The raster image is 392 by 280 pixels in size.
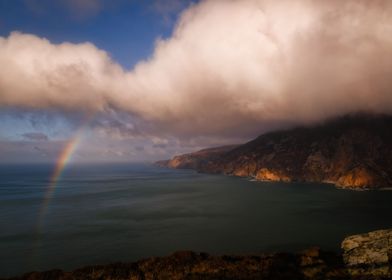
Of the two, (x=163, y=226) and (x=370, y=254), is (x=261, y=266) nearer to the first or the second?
(x=370, y=254)

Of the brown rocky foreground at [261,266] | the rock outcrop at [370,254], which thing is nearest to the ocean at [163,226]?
the brown rocky foreground at [261,266]

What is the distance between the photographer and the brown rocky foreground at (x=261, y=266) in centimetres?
4462

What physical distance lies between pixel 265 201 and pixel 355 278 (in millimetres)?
102942

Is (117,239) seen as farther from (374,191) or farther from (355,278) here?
(374,191)

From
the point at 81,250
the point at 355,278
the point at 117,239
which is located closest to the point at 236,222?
the point at 117,239

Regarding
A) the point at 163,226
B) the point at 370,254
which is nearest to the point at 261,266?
the point at 370,254

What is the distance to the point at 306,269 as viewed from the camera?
155ft

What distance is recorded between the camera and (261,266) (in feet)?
160

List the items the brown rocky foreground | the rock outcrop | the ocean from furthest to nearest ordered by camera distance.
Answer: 1. the ocean
2. the brown rocky foreground
3. the rock outcrop

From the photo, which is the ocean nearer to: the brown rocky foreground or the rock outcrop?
the brown rocky foreground

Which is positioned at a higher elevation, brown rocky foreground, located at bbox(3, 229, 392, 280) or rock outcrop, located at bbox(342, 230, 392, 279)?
rock outcrop, located at bbox(342, 230, 392, 279)

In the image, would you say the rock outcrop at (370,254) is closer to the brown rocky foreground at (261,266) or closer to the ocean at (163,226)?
the brown rocky foreground at (261,266)

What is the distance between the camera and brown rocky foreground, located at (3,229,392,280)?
44.6 m

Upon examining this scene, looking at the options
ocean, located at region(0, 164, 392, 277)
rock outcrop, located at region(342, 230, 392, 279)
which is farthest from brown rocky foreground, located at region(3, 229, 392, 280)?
ocean, located at region(0, 164, 392, 277)
